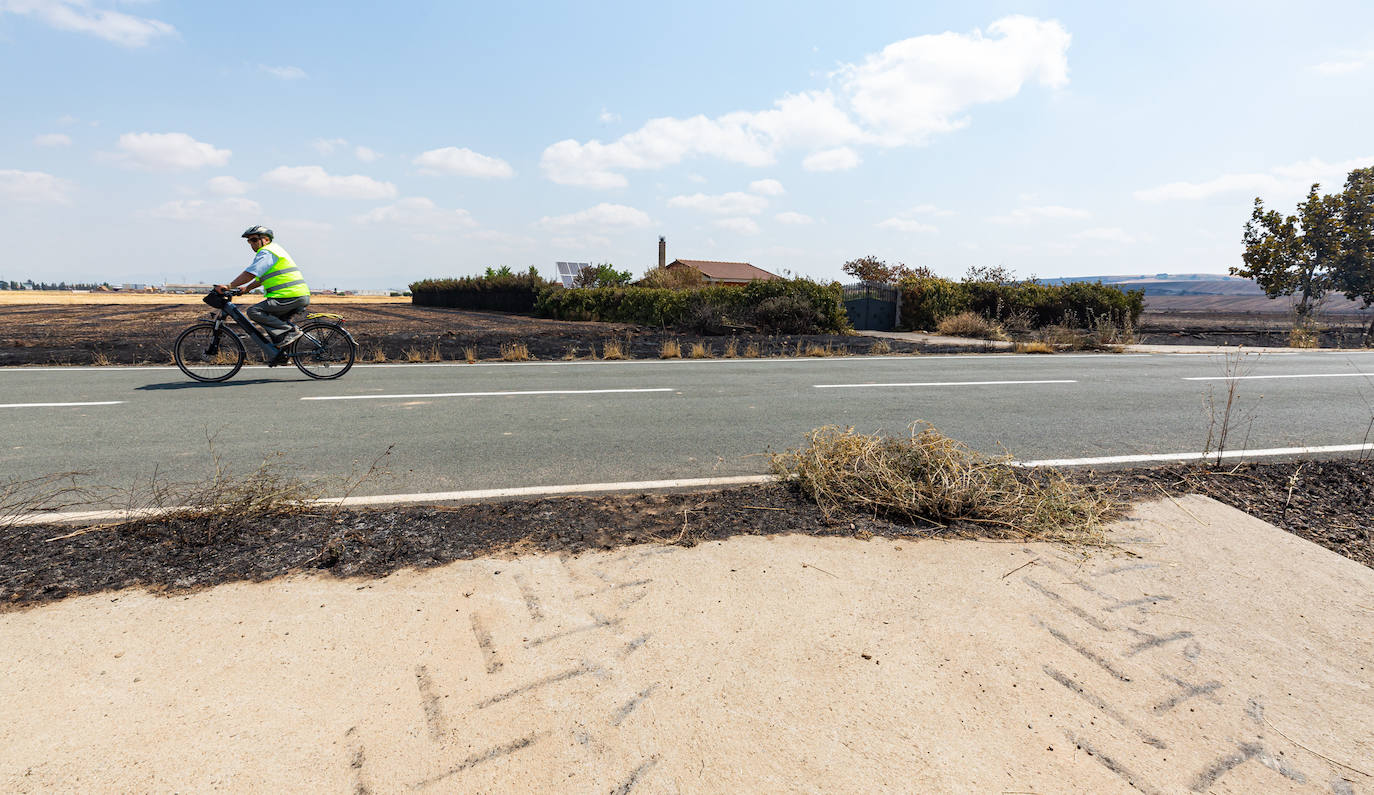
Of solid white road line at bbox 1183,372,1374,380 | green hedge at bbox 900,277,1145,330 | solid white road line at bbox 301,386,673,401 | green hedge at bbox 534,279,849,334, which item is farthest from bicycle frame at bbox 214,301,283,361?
green hedge at bbox 900,277,1145,330

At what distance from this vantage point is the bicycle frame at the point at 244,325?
917 centimetres

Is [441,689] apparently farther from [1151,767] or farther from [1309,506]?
[1309,506]

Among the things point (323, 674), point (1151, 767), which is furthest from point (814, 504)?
point (323, 674)

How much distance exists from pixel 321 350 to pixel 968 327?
1805 cm

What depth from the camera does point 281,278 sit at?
9.36 m

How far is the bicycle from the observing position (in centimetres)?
916

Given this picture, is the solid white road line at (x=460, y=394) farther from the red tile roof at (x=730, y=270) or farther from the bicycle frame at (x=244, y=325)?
the red tile roof at (x=730, y=270)

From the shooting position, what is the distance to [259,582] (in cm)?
294

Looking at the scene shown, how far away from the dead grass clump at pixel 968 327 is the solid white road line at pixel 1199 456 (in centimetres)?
1454

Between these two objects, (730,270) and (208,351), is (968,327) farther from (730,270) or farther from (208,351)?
(730,270)

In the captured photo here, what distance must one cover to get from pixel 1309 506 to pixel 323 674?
552 cm

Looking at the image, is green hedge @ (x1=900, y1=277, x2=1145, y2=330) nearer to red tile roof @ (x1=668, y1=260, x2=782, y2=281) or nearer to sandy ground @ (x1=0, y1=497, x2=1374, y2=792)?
sandy ground @ (x1=0, y1=497, x2=1374, y2=792)

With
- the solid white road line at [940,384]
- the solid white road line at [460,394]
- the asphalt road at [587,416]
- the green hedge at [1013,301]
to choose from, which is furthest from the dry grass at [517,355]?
the green hedge at [1013,301]

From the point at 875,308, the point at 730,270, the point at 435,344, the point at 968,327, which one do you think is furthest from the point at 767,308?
the point at 730,270
